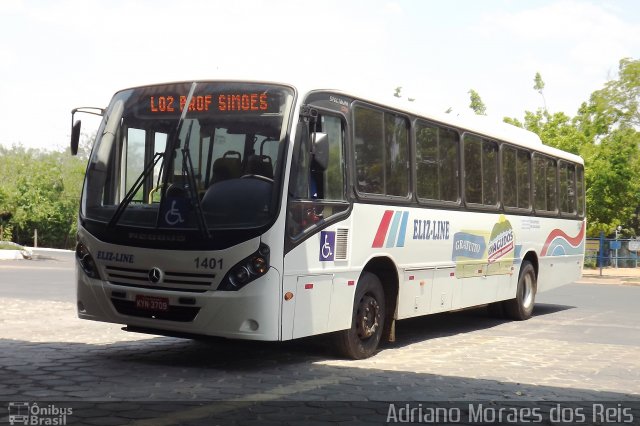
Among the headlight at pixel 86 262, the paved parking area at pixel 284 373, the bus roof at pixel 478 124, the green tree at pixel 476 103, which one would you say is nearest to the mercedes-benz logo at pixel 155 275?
the headlight at pixel 86 262

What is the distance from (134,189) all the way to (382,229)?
9.54ft

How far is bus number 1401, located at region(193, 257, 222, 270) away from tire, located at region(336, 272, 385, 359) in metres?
1.91

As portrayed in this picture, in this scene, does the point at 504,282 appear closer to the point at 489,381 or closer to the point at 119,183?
the point at 489,381

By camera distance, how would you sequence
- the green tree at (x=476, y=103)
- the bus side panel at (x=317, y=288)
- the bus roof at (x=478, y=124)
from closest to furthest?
1. the bus side panel at (x=317, y=288)
2. the bus roof at (x=478, y=124)
3. the green tree at (x=476, y=103)

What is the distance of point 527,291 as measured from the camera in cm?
1555

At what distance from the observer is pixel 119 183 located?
29.7 feet

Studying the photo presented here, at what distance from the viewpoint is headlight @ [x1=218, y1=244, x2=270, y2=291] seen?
8.26 m

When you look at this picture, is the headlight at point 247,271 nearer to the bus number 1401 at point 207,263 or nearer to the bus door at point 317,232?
the bus number 1401 at point 207,263

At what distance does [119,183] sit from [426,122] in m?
4.29

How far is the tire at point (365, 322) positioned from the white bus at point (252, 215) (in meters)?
0.02

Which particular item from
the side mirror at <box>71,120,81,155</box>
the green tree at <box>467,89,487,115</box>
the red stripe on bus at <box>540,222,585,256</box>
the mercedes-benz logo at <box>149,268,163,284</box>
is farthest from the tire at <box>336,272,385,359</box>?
the green tree at <box>467,89,487,115</box>

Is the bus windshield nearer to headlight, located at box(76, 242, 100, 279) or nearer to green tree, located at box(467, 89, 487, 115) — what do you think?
headlight, located at box(76, 242, 100, 279)

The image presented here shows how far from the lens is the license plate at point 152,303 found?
27.7ft

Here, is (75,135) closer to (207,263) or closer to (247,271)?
(207,263)
